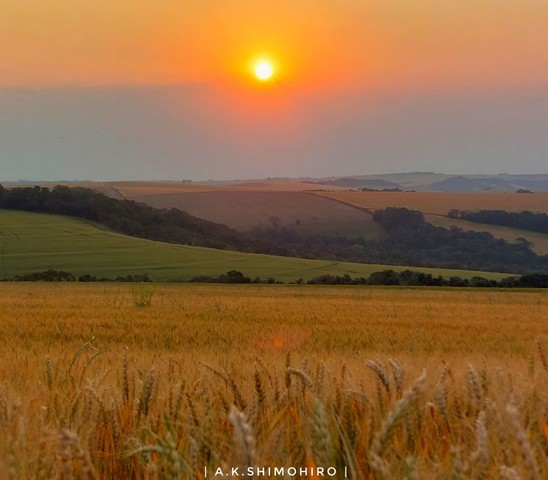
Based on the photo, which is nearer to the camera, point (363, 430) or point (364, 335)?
point (363, 430)

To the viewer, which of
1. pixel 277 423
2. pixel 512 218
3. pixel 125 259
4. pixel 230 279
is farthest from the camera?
pixel 512 218

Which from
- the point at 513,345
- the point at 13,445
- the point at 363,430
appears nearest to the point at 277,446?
the point at 363,430

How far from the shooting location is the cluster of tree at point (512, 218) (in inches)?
3155

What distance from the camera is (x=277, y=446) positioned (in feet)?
6.93

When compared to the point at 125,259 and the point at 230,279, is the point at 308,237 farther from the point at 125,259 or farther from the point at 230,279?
the point at 230,279

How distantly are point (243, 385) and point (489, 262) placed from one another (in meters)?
72.6

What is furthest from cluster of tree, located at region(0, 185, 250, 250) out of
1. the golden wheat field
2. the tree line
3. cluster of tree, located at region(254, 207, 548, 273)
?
the golden wheat field

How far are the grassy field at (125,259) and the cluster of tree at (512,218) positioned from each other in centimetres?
2926

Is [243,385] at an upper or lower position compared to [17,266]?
upper

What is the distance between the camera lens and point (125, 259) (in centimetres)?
5259

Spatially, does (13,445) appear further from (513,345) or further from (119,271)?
(119,271)

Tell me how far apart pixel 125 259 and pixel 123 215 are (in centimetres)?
2334

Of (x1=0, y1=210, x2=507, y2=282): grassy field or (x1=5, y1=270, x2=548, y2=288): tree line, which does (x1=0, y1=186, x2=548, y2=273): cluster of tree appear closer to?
(x1=0, y1=210, x2=507, y2=282): grassy field

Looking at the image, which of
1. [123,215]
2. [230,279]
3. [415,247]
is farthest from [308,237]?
[230,279]
